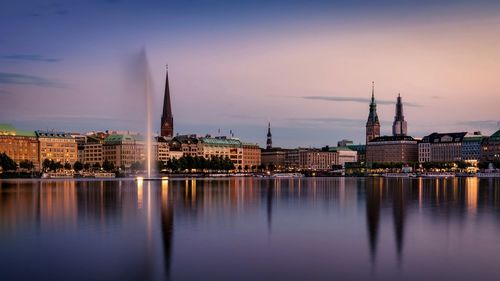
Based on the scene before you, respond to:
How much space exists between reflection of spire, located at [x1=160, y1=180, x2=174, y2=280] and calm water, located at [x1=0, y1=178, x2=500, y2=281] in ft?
0.12

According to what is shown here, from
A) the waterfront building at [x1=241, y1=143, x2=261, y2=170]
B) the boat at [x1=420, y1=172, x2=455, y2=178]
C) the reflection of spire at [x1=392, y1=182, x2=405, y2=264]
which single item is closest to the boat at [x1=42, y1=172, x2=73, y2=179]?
the waterfront building at [x1=241, y1=143, x2=261, y2=170]

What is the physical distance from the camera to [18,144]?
427ft

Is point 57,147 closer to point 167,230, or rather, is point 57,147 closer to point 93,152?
point 93,152

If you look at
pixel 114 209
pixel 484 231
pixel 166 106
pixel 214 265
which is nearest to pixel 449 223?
pixel 484 231

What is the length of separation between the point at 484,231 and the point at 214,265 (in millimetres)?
12786

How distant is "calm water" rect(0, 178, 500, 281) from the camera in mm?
16406

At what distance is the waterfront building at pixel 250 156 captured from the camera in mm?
184125

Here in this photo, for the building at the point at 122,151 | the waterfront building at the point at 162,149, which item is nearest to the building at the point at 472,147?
the waterfront building at the point at 162,149

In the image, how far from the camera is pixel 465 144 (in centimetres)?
16788

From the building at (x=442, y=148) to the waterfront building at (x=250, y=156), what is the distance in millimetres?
47408

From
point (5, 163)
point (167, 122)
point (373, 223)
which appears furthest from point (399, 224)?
point (167, 122)

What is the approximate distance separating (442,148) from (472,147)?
10.5 m

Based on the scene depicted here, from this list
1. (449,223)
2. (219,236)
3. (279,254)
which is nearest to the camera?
(279,254)

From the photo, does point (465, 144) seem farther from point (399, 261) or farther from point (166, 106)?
point (399, 261)
